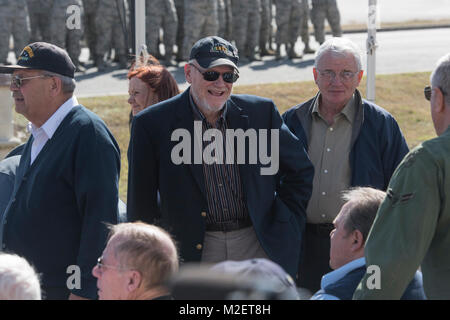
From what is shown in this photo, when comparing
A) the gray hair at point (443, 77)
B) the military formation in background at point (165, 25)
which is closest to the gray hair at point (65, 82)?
the gray hair at point (443, 77)

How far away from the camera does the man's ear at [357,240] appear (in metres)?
2.93

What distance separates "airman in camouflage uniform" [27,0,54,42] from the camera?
13641 mm

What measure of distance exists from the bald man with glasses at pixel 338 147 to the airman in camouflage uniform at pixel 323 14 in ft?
38.1

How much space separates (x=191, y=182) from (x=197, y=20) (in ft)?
34.0

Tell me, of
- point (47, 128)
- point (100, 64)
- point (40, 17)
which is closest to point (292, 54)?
point (100, 64)

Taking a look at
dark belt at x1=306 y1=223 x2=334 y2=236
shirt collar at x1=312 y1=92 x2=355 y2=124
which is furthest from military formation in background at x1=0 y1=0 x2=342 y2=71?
dark belt at x1=306 y1=223 x2=334 y2=236

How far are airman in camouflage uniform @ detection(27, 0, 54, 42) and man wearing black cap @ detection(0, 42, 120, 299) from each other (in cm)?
1040

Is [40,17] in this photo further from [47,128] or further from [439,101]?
[439,101]

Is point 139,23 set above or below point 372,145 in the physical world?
above

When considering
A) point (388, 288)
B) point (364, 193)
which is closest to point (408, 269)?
point (388, 288)

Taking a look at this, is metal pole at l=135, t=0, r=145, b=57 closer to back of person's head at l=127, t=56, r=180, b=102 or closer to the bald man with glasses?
back of person's head at l=127, t=56, r=180, b=102

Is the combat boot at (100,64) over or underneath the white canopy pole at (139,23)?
underneath

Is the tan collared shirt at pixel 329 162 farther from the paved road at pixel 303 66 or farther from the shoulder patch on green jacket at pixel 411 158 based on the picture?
the paved road at pixel 303 66

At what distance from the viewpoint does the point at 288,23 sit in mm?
15266
